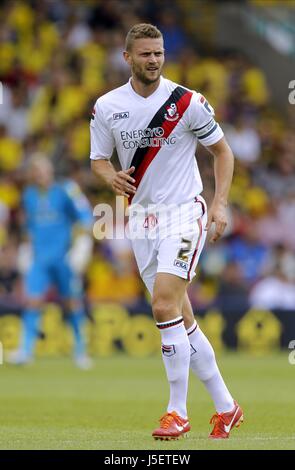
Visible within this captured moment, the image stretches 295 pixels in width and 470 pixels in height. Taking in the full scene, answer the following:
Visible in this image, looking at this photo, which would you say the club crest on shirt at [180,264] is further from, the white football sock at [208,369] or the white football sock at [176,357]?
the white football sock at [208,369]

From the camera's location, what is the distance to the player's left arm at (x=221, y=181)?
7.53 m

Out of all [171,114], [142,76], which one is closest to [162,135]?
[171,114]

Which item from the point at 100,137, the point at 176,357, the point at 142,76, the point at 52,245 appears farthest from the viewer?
the point at 52,245

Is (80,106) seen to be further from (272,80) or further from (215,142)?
(215,142)

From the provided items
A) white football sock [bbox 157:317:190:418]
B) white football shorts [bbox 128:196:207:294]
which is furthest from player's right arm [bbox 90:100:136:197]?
white football sock [bbox 157:317:190:418]

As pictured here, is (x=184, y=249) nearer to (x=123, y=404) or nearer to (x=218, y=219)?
(x=218, y=219)

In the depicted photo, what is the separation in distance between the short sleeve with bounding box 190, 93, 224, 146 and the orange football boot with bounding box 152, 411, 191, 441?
1.81m

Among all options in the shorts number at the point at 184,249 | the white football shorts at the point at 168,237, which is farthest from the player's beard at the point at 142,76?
the shorts number at the point at 184,249

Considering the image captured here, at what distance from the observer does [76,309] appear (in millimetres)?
14984

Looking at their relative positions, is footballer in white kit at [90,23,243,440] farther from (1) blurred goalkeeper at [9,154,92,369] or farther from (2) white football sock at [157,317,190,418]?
(1) blurred goalkeeper at [9,154,92,369]

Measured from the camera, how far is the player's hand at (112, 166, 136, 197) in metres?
7.64

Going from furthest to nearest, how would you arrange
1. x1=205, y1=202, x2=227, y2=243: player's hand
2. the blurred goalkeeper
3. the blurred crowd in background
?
the blurred crowd in background → the blurred goalkeeper → x1=205, y1=202, x2=227, y2=243: player's hand

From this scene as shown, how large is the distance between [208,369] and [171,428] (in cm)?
53

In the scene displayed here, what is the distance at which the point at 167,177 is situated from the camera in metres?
7.80
